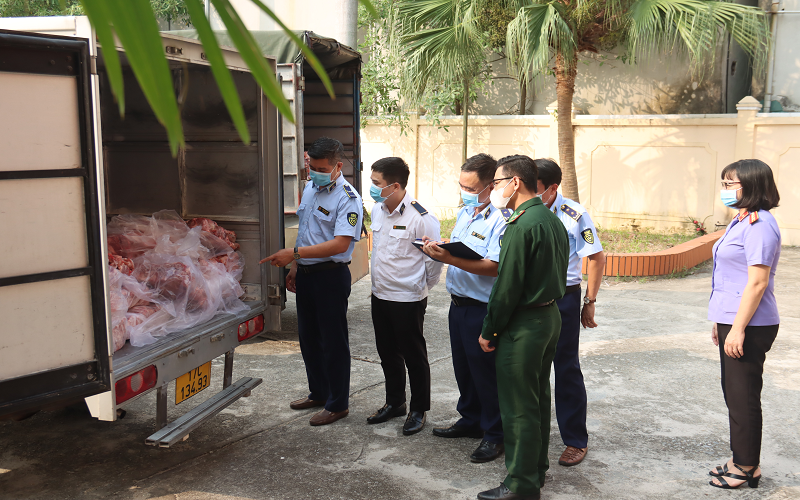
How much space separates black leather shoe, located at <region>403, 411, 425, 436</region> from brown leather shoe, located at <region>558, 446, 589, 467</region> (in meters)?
0.83

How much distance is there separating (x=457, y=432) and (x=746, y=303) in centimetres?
166

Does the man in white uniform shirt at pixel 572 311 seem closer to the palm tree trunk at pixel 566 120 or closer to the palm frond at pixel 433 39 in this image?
the palm frond at pixel 433 39

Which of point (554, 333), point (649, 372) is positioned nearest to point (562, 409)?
point (554, 333)

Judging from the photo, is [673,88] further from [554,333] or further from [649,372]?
[554,333]

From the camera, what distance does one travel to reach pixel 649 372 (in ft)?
16.4

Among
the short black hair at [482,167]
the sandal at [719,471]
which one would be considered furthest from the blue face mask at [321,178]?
the sandal at [719,471]

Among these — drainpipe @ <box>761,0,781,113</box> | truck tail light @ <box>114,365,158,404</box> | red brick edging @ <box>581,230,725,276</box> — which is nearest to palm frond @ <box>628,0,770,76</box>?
red brick edging @ <box>581,230,725,276</box>

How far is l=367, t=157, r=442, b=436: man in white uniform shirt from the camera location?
12.8 ft

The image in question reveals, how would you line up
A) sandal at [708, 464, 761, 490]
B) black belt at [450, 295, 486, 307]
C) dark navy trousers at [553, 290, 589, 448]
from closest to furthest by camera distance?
1. sandal at [708, 464, 761, 490]
2. dark navy trousers at [553, 290, 589, 448]
3. black belt at [450, 295, 486, 307]

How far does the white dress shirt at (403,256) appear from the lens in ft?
12.8

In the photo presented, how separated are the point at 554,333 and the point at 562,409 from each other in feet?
2.34

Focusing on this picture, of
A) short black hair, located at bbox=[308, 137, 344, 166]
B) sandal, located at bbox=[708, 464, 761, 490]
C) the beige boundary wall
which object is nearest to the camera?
sandal, located at bbox=[708, 464, 761, 490]

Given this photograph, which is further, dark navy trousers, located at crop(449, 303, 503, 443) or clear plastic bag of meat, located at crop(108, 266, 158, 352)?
dark navy trousers, located at crop(449, 303, 503, 443)

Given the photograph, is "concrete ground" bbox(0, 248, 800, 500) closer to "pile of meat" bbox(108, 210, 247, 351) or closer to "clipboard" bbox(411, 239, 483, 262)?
"pile of meat" bbox(108, 210, 247, 351)
